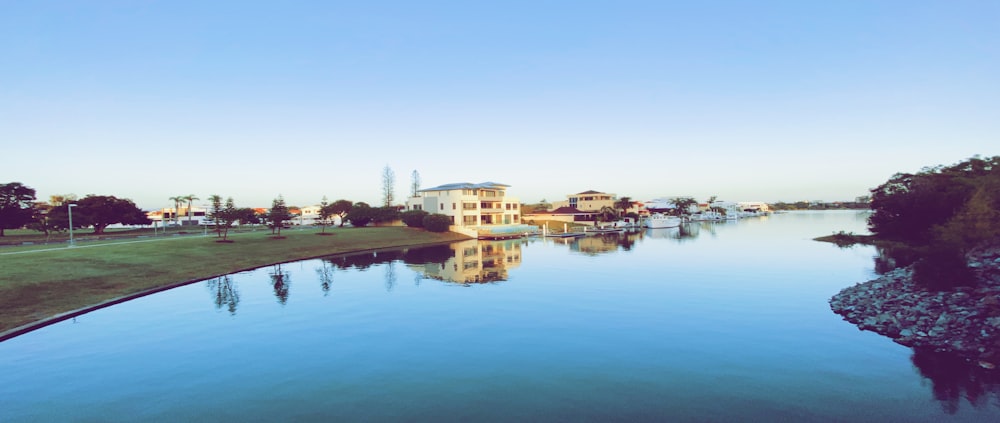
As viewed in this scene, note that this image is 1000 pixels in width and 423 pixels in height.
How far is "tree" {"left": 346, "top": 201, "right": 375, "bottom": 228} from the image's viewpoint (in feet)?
303

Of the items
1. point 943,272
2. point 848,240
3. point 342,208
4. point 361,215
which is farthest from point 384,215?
point 943,272

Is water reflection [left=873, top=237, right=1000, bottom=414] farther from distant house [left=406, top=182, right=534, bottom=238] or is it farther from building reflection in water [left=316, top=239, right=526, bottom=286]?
distant house [left=406, top=182, right=534, bottom=238]

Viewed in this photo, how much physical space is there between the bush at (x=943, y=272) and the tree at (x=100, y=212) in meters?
87.9

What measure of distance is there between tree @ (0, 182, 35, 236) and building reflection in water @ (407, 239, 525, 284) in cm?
6175

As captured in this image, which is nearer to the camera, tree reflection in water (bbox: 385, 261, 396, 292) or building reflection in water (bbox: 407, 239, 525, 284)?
tree reflection in water (bbox: 385, 261, 396, 292)

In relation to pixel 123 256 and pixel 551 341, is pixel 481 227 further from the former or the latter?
pixel 551 341

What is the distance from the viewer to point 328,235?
69375 millimetres

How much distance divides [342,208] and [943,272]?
98.8m

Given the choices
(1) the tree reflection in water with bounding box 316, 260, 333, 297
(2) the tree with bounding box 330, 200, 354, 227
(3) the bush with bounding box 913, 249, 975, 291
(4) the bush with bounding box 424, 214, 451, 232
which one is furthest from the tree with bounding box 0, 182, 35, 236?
(3) the bush with bounding box 913, 249, 975, 291

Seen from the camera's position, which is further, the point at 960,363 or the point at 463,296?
the point at 463,296

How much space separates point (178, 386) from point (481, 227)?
73701 millimetres

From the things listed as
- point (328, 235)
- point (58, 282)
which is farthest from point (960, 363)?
point (328, 235)

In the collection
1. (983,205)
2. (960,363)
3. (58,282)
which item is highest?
(983,205)

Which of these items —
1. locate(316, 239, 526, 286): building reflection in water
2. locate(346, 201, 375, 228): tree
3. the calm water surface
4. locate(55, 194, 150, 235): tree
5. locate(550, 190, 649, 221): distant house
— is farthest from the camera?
locate(550, 190, 649, 221): distant house
